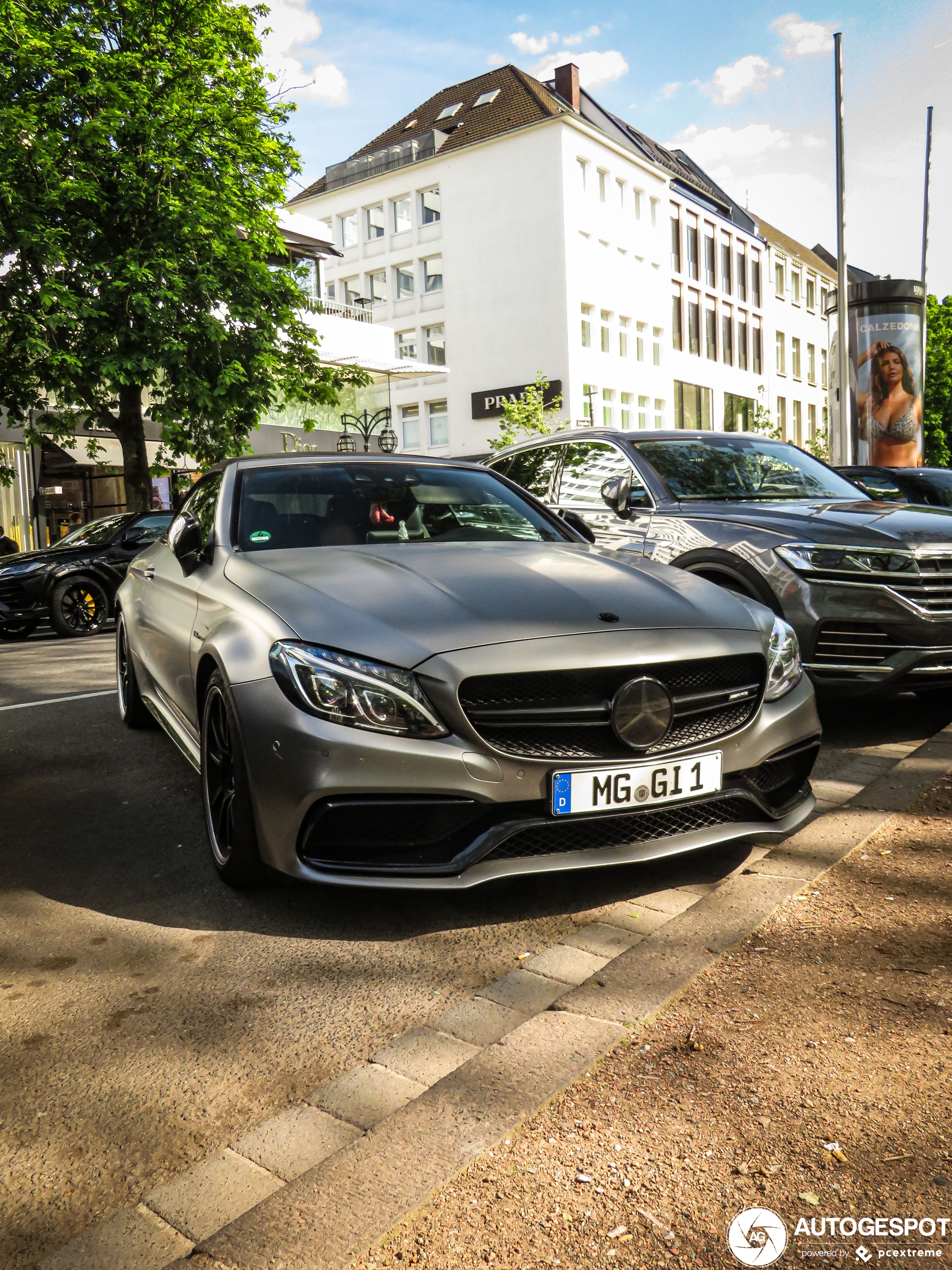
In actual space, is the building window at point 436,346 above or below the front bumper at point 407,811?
above

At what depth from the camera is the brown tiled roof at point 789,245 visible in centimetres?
6119

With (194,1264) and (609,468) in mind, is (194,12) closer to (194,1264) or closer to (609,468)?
(609,468)

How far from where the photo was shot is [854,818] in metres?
4.34

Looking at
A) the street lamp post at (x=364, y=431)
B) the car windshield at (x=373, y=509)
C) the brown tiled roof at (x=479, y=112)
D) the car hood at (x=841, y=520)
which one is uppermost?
the brown tiled roof at (x=479, y=112)

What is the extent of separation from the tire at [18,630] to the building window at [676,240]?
141 feet

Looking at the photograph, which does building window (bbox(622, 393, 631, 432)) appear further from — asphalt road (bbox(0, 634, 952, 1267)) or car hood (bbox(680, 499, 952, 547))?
asphalt road (bbox(0, 634, 952, 1267))

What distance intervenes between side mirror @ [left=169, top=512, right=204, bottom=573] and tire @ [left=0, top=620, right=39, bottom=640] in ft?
32.2

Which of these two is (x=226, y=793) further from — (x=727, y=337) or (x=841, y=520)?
(x=727, y=337)

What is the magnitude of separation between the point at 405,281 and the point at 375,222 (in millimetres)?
3416

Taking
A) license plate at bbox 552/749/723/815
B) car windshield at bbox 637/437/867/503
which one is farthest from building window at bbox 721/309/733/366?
license plate at bbox 552/749/723/815

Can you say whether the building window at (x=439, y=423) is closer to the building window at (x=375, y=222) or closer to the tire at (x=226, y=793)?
the building window at (x=375, y=222)

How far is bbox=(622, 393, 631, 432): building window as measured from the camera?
48031mm

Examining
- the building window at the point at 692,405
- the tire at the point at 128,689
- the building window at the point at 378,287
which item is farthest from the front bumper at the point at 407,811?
the building window at the point at 692,405

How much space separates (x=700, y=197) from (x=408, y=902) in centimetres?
5663
